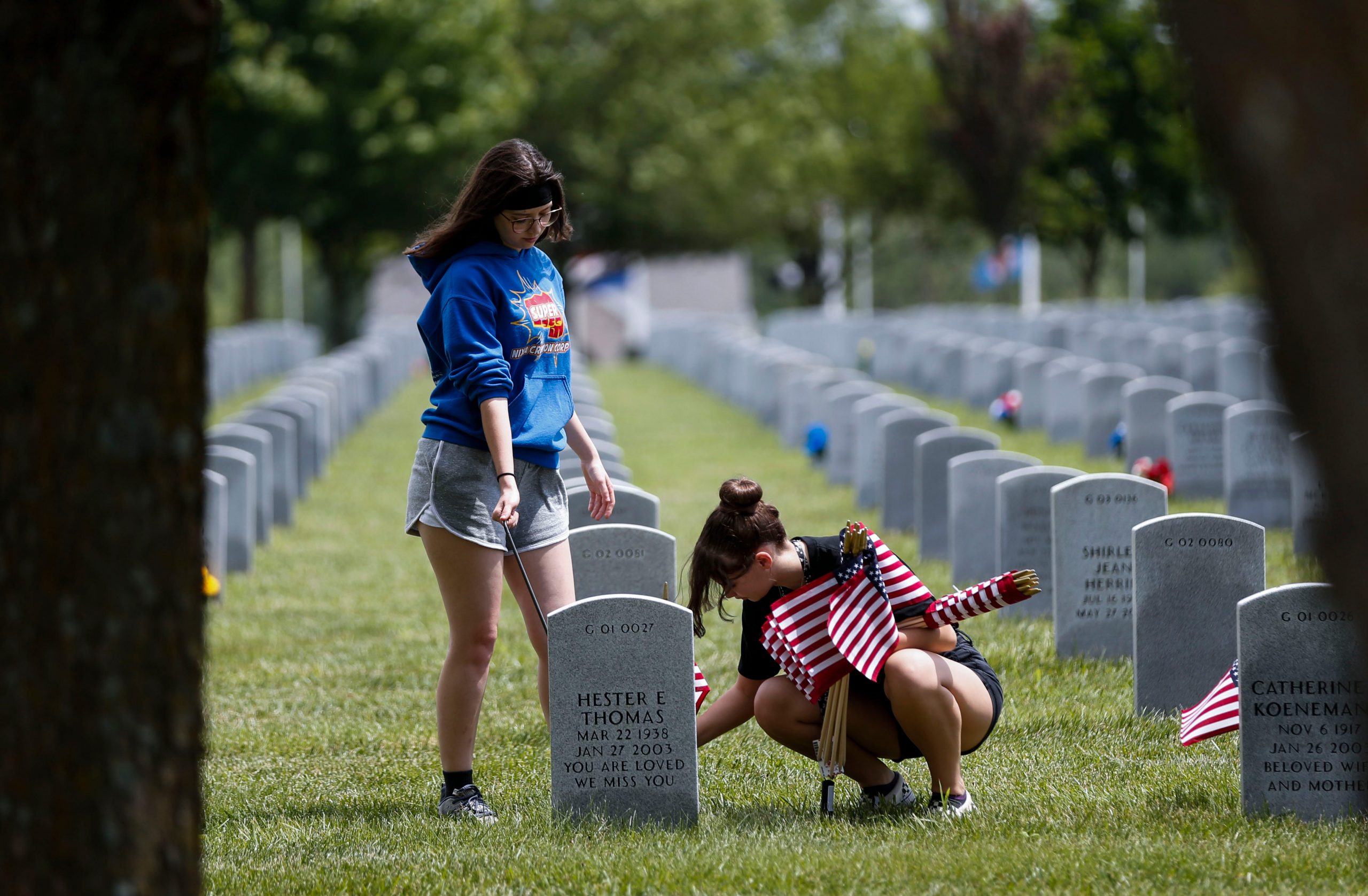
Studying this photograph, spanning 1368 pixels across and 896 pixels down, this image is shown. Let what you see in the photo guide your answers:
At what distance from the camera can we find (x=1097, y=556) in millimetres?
7258

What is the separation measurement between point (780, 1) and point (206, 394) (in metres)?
53.4

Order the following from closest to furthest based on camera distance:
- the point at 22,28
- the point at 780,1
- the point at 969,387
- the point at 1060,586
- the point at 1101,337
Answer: the point at 22,28 < the point at 1060,586 < the point at 969,387 < the point at 1101,337 < the point at 780,1

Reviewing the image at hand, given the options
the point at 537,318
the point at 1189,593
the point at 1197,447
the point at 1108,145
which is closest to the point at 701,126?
the point at 1108,145

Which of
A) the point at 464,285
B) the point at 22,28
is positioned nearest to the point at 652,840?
the point at 464,285

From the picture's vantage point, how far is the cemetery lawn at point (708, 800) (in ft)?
14.5

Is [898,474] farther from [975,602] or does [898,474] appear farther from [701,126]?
[701,126]

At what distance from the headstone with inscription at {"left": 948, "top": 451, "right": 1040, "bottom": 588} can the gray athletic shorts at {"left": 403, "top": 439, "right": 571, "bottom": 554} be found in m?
4.44

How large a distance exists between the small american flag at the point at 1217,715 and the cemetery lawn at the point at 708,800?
17 cm

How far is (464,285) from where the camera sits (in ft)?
16.2

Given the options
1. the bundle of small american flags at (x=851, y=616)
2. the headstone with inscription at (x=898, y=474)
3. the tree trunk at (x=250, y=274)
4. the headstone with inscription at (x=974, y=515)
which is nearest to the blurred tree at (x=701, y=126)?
the tree trunk at (x=250, y=274)

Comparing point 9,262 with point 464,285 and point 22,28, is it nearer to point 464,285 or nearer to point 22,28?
point 22,28

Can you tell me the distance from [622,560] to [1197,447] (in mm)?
6668

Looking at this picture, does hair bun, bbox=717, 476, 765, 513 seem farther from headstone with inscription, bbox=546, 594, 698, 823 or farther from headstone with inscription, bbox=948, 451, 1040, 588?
headstone with inscription, bbox=948, 451, 1040, 588

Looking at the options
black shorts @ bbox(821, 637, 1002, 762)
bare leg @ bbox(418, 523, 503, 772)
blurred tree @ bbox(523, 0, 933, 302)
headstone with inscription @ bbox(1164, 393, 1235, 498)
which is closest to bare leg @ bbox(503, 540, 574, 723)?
bare leg @ bbox(418, 523, 503, 772)
